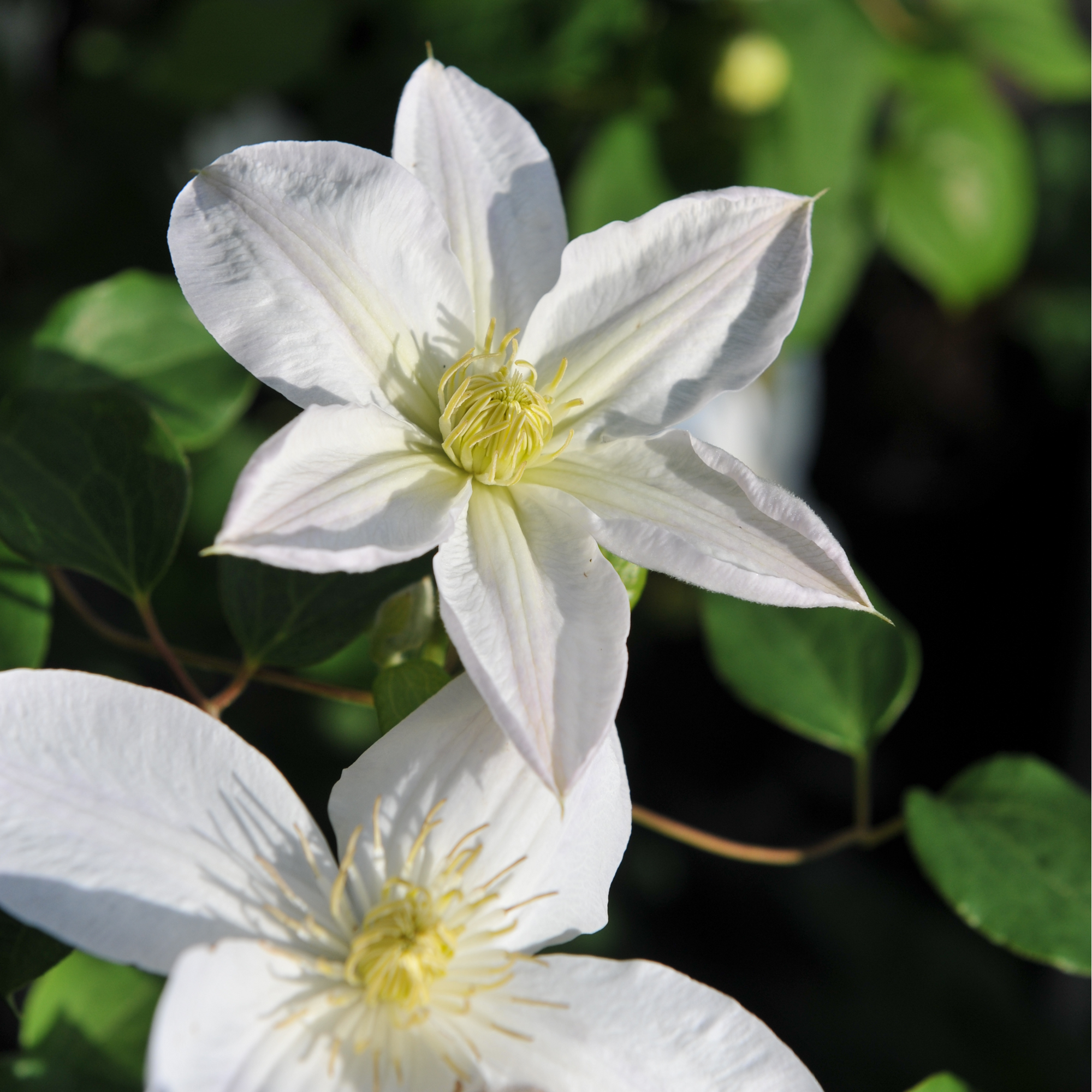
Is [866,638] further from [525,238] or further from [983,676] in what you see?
[983,676]

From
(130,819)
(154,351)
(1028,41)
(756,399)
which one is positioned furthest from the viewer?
(756,399)

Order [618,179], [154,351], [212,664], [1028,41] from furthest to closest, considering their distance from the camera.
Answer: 1. [1028,41]
2. [618,179]
3. [154,351]
4. [212,664]

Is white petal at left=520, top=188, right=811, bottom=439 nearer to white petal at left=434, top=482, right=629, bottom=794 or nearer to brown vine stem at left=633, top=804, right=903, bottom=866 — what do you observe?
white petal at left=434, top=482, right=629, bottom=794

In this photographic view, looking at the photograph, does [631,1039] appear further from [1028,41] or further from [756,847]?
[1028,41]

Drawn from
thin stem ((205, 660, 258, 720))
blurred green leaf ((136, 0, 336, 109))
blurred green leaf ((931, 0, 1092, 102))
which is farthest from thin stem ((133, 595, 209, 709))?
blurred green leaf ((931, 0, 1092, 102))

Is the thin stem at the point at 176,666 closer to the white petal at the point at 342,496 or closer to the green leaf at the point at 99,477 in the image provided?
the green leaf at the point at 99,477

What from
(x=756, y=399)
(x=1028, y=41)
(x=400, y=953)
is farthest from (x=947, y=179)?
(x=400, y=953)
